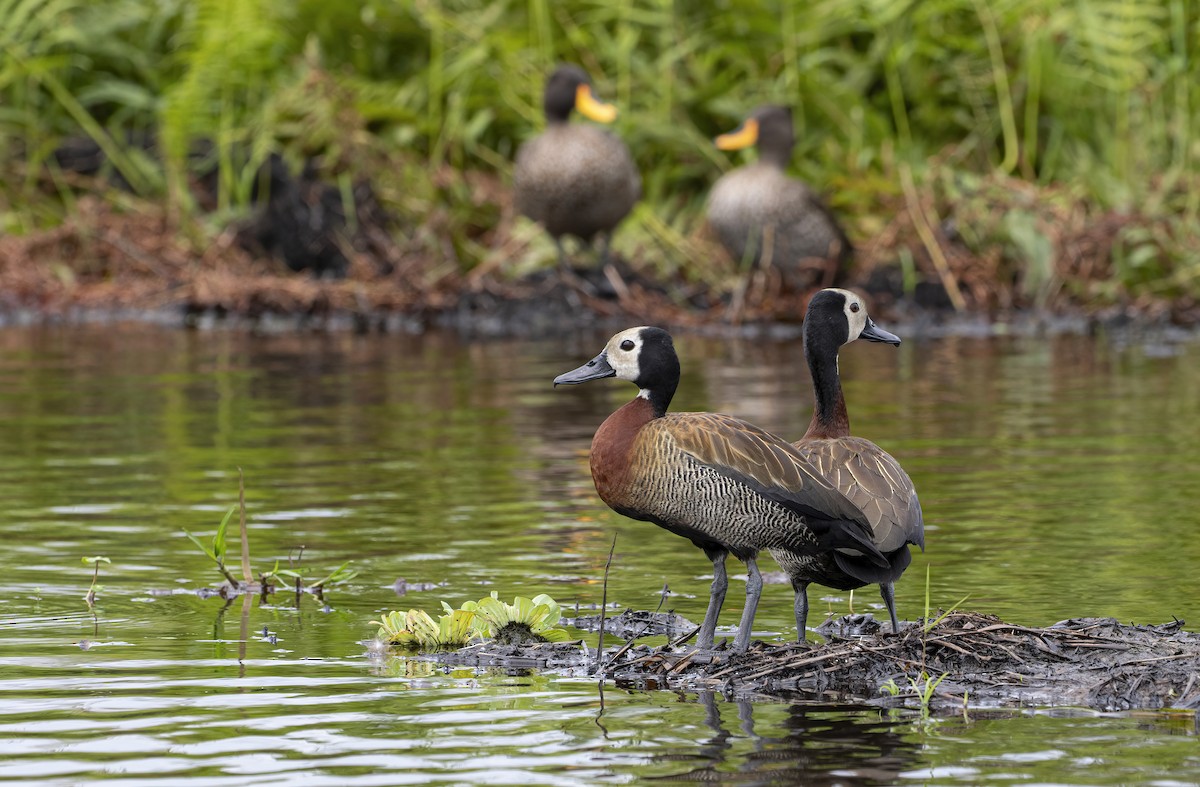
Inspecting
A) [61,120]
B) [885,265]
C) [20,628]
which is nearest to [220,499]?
[20,628]

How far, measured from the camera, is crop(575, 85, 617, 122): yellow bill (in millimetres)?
20703

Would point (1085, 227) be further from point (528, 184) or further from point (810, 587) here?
point (810, 587)

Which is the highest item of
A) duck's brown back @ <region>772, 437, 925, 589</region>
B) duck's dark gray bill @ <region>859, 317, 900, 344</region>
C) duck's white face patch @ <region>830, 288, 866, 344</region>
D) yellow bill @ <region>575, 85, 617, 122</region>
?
yellow bill @ <region>575, 85, 617, 122</region>

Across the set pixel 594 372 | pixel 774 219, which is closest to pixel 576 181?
pixel 774 219

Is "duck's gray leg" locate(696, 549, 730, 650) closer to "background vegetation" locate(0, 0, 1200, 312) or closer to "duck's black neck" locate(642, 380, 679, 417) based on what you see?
"duck's black neck" locate(642, 380, 679, 417)

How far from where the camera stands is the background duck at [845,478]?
6465 mm

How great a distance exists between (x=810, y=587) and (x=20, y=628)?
9.94 ft

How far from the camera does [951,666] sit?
6.23 m

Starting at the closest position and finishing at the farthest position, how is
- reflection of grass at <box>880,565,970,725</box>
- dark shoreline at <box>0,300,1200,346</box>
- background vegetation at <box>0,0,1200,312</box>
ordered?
reflection of grass at <box>880,565,970,725</box>, dark shoreline at <box>0,300,1200,346</box>, background vegetation at <box>0,0,1200,312</box>

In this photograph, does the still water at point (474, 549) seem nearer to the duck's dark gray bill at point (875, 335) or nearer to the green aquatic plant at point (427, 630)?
the green aquatic plant at point (427, 630)

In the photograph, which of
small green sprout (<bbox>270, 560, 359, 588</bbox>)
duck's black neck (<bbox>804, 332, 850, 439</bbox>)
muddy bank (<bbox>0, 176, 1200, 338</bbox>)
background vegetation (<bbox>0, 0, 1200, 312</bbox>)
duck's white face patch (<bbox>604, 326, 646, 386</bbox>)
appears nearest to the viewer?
duck's white face patch (<bbox>604, 326, 646, 386</bbox>)

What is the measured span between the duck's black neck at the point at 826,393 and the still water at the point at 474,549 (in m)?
0.71

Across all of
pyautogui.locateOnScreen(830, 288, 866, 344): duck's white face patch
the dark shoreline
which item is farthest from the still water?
the dark shoreline

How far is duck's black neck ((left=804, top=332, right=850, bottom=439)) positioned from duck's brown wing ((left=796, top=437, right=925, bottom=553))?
27 cm
